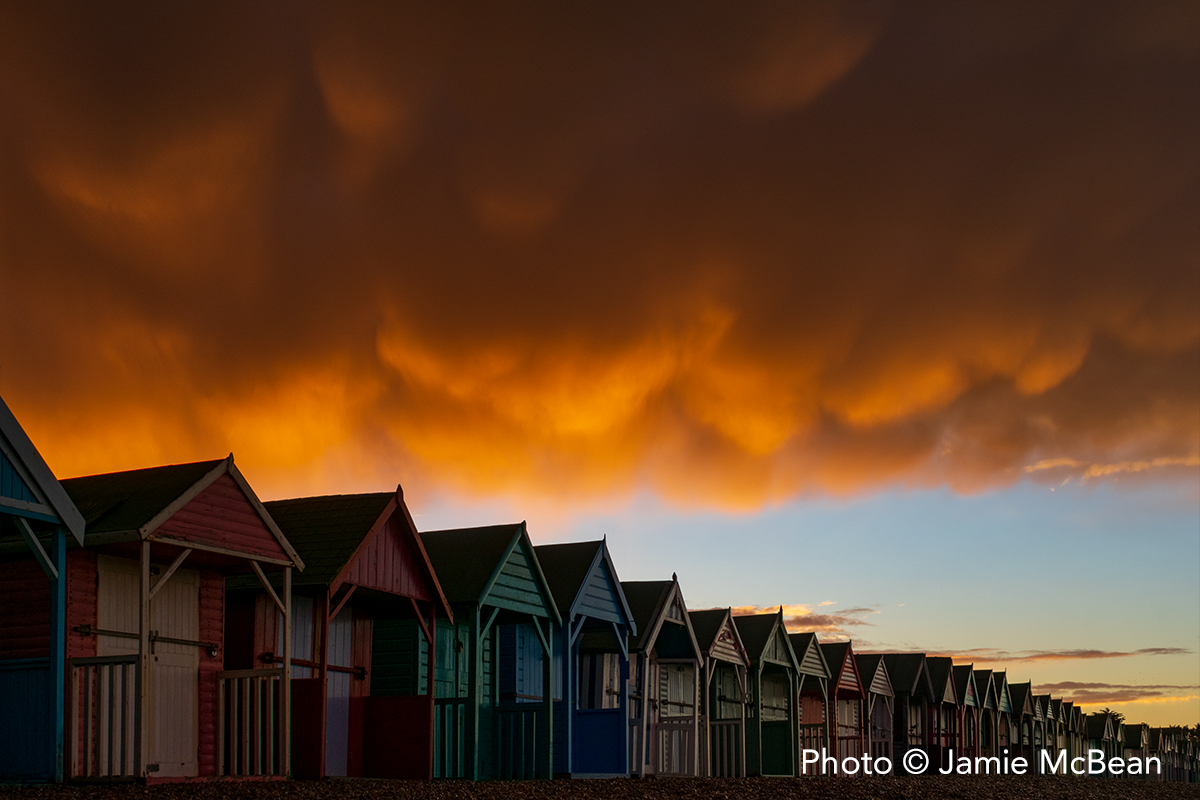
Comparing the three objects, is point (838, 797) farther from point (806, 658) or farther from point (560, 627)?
point (806, 658)

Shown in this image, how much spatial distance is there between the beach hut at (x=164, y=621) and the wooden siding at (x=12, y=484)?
1.43 metres

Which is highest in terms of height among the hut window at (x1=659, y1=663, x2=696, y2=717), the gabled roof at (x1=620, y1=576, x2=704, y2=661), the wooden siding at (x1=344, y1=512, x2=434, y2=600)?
the wooden siding at (x1=344, y1=512, x2=434, y2=600)

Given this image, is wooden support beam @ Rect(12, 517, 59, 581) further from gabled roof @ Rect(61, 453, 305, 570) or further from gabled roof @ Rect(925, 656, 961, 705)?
gabled roof @ Rect(925, 656, 961, 705)

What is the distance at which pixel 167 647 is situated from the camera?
1880 cm

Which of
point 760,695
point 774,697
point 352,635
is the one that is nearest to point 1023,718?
point 774,697

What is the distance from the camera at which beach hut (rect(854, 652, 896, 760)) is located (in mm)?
49688

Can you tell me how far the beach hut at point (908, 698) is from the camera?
179 feet

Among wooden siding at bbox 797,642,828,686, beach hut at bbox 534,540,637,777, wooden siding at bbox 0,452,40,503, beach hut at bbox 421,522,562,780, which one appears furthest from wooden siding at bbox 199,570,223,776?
wooden siding at bbox 797,642,828,686

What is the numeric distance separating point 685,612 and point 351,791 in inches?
661

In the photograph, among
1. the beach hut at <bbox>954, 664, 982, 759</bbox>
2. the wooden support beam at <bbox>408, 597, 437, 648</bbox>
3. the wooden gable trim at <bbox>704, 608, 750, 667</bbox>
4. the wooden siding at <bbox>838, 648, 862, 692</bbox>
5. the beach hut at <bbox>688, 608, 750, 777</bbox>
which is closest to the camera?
the wooden support beam at <bbox>408, 597, 437, 648</bbox>

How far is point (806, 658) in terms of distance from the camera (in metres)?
42.2

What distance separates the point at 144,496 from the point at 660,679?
790 inches

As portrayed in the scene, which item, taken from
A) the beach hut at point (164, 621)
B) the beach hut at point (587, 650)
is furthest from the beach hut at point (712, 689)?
the beach hut at point (164, 621)

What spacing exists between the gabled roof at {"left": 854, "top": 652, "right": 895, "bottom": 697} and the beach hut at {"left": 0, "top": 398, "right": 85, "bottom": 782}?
3684cm
